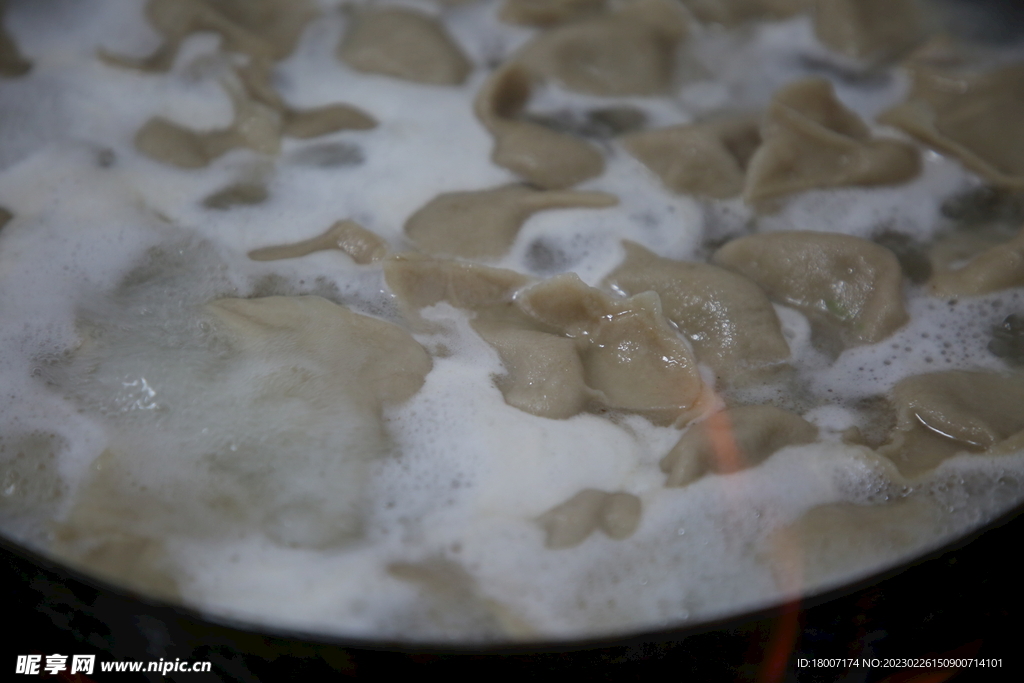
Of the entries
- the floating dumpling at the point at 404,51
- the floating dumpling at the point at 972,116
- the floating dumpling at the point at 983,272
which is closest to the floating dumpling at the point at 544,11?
the floating dumpling at the point at 404,51

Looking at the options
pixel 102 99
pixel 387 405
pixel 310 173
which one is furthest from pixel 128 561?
pixel 102 99

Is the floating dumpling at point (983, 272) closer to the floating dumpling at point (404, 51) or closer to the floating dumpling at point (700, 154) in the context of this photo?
the floating dumpling at point (700, 154)

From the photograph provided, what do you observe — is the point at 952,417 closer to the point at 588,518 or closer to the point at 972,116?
the point at 588,518

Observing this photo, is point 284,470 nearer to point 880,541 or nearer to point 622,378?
point 622,378

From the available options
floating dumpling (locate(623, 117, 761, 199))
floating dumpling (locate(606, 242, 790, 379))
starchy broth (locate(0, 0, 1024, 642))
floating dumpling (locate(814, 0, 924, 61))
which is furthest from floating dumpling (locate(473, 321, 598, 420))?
floating dumpling (locate(814, 0, 924, 61))

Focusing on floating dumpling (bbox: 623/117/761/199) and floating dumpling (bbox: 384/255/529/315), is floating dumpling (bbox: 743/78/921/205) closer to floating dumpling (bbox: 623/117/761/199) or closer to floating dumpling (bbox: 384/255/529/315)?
floating dumpling (bbox: 623/117/761/199)

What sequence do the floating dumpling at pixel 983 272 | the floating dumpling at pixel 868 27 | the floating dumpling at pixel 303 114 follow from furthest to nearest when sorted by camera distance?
the floating dumpling at pixel 868 27, the floating dumpling at pixel 303 114, the floating dumpling at pixel 983 272
